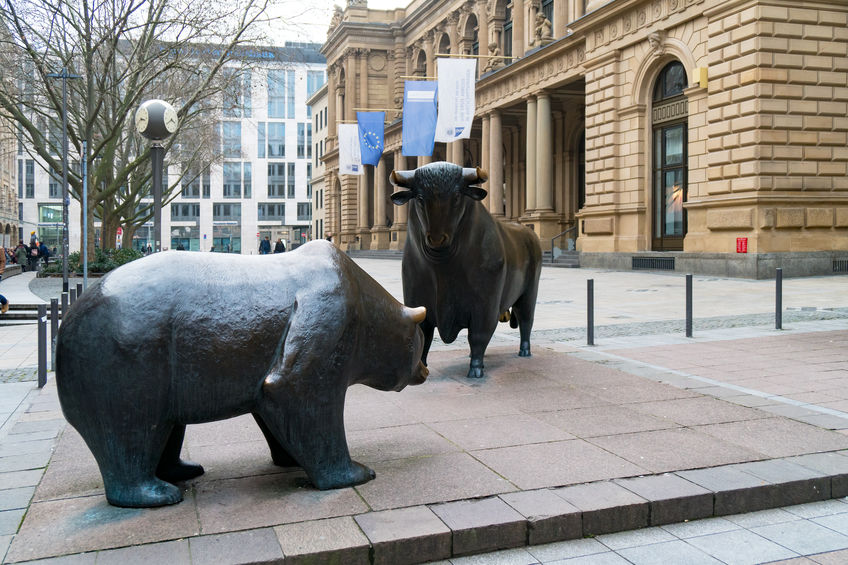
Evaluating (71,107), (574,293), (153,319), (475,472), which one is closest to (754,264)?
(574,293)

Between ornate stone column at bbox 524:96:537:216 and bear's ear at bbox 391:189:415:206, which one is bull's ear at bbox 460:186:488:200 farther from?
ornate stone column at bbox 524:96:537:216

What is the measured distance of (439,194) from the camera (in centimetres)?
609

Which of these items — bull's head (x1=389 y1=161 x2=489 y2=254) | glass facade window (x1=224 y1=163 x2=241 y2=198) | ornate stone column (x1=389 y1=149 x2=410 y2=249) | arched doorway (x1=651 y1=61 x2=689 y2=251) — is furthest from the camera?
glass facade window (x1=224 y1=163 x2=241 y2=198)

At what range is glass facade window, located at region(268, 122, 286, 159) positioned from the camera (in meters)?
97.8

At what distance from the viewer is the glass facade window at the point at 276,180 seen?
320ft

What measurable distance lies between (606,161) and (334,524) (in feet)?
Result: 85.7

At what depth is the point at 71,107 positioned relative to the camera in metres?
28.4

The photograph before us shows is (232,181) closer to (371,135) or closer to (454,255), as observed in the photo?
(371,135)

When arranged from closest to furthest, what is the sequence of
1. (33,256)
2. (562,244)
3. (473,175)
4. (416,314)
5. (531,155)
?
1. (416,314)
2. (473,175)
3. (531,155)
4. (562,244)
5. (33,256)

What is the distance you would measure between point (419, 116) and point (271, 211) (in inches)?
3002

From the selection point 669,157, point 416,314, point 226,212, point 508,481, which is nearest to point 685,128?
point 669,157

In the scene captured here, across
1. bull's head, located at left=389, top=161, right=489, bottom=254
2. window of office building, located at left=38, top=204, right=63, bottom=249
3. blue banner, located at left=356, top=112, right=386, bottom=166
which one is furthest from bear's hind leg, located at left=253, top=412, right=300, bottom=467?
window of office building, located at left=38, top=204, right=63, bottom=249

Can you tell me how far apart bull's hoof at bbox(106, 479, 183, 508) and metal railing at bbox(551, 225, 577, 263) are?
28.9 meters

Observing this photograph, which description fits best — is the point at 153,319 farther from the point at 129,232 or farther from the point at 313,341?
the point at 129,232
